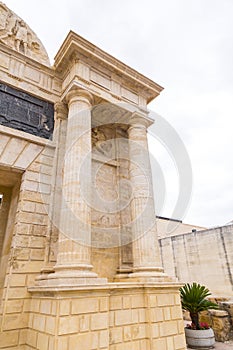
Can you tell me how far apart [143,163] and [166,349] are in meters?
4.54

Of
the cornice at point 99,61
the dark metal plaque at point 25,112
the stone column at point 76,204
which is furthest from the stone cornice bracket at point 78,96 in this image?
the cornice at point 99,61

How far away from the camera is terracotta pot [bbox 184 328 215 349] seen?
621 centimetres

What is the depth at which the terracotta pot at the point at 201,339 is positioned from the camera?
621 cm

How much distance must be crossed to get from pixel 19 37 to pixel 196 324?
985 cm

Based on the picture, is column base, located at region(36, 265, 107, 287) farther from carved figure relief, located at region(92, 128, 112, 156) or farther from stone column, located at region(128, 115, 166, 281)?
carved figure relief, located at region(92, 128, 112, 156)

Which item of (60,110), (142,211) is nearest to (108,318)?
(142,211)

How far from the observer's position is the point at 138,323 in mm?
4906

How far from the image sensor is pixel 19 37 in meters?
6.93

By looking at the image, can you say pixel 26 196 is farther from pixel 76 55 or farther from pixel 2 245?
pixel 76 55

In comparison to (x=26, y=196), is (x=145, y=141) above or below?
above

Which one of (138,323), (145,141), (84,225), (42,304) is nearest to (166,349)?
(138,323)

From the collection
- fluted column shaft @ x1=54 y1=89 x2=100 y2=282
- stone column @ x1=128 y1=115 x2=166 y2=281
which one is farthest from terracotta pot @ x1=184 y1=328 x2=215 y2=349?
fluted column shaft @ x1=54 y1=89 x2=100 y2=282

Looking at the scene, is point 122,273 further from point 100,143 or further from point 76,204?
point 100,143

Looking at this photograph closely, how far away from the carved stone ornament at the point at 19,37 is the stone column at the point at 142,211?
3586 millimetres
